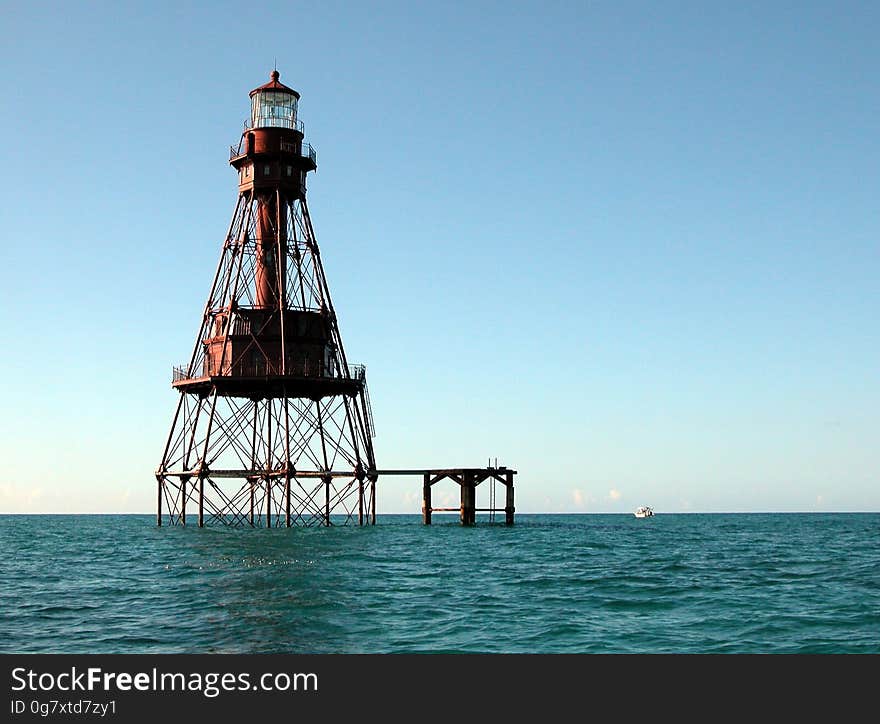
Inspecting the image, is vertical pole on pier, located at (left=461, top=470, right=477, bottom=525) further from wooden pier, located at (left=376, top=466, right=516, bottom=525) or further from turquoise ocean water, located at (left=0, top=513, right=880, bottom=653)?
turquoise ocean water, located at (left=0, top=513, right=880, bottom=653)

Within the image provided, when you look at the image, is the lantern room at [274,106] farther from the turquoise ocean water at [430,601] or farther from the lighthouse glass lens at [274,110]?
the turquoise ocean water at [430,601]

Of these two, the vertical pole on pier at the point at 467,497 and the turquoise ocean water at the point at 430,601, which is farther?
the vertical pole on pier at the point at 467,497

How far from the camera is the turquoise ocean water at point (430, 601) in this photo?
68.3 feet

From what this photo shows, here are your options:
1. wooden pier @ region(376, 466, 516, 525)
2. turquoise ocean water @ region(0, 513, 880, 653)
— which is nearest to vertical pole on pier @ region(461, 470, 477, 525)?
wooden pier @ region(376, 466, 516, 525)

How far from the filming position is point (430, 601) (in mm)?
27266

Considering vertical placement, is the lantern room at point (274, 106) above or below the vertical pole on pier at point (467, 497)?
above

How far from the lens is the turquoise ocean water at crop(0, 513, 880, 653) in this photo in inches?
820

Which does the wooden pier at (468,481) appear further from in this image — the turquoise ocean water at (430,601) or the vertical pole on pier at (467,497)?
the turquoise ocean water at (430,601)

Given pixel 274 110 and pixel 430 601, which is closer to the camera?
pixel 430 601

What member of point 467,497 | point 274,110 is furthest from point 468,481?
point 274,110

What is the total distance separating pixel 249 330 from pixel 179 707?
5487 cm

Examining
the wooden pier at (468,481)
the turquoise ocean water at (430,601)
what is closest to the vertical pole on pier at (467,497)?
the wooden pier at (468,481)

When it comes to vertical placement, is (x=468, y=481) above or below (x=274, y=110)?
below

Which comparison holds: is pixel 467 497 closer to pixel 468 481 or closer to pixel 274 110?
pixel 468 481
